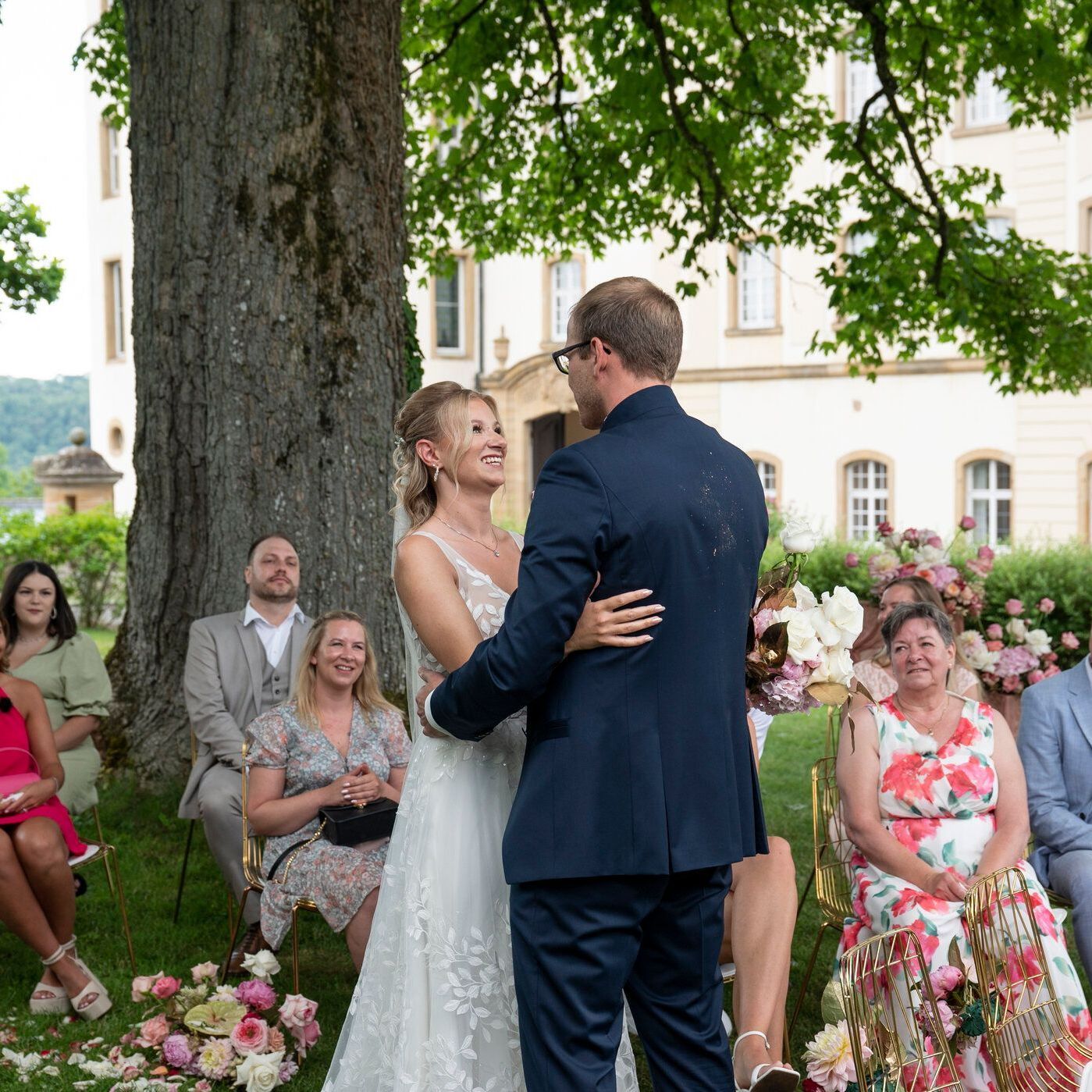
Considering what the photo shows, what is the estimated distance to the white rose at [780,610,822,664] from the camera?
346 centimetres

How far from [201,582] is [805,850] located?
3.84m

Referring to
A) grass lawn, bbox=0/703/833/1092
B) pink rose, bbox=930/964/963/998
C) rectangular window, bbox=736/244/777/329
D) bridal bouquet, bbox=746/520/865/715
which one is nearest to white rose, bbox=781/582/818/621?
bridal bouquet, bbox=746/520/865/715

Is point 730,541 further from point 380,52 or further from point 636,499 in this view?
point 380,52

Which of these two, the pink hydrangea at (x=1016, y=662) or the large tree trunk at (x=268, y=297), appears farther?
the large tree trunk at (x=268, y=297)

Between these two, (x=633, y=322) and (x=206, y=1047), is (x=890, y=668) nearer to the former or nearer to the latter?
(x=206, y=1047)

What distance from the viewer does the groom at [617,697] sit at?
2809 millimetres

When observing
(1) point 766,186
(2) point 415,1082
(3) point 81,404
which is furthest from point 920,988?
(3) point 81,404

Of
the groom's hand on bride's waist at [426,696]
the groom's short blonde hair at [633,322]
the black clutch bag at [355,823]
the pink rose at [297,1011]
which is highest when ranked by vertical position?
the groom's short blonde hair at [633,322]

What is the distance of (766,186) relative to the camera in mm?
14164

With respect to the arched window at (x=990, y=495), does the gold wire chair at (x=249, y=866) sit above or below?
below

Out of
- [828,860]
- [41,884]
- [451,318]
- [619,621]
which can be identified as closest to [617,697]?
[619,621]

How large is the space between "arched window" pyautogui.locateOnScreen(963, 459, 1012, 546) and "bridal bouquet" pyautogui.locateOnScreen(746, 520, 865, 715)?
2217cm

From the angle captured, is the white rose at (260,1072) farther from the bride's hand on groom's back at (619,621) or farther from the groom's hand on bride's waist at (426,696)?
the bride's hand on groom's back at (619,621)

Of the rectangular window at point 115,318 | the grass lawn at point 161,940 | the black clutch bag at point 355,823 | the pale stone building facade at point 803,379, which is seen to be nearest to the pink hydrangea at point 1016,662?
the grass lawn at point 161,940
